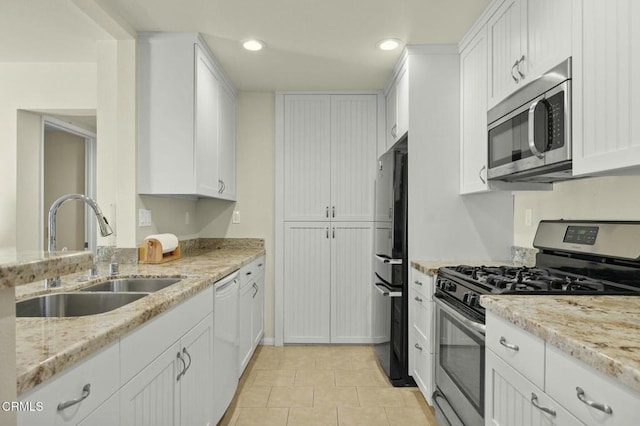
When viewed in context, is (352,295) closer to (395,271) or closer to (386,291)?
Result: (386,291)

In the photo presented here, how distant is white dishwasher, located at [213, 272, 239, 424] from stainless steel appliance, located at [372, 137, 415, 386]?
1.09m

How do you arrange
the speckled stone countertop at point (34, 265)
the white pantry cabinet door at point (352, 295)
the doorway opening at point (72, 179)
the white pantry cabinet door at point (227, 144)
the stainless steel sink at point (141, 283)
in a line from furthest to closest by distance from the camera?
the doorway opening at point (72, 179), the white pantry cabinet door at point (352, 295), the white pantry cabinet door at point (227, 144), the stainless steel sink at point (141, 283), the speckled stone countertop at point (34, 265)

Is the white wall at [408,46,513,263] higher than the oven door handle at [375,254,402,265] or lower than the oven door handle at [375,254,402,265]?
higher

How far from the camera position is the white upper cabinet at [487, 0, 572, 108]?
163 cm

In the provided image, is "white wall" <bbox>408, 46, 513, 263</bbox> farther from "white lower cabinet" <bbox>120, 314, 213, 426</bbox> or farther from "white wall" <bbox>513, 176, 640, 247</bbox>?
"white lower cabinet" <bbox>120, 314, 213, 426</bbox>

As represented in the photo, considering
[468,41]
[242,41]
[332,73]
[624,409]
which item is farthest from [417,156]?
[624,409]

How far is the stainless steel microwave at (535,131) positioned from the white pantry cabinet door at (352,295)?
1679 mm

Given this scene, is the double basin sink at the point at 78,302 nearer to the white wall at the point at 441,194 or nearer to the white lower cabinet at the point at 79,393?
the white lower cabinet at the point at 79,393

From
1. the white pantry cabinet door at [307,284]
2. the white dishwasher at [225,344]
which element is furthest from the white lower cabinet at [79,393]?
the white pantry cabinet door at [307,284]

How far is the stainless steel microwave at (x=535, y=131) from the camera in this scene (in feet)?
5.17

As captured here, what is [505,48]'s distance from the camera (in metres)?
2.12

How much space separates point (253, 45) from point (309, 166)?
1272 millimetres

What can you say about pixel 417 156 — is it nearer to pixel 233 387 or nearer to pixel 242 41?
pixel 242 41

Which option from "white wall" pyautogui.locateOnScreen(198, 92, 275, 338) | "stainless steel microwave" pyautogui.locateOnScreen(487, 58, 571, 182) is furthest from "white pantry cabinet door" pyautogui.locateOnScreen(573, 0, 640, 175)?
"white wall" pyautogui.locateOnScreen(198, 92, 275, 338)
